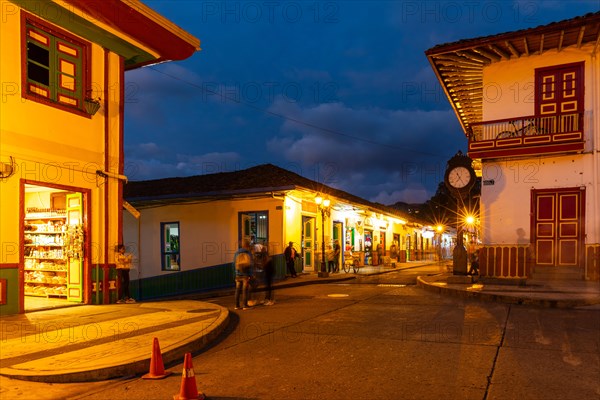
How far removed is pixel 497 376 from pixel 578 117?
12.6 m

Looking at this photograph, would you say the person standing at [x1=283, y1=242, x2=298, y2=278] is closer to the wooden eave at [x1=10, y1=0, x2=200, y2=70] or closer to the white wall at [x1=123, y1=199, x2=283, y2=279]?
the white wall at [x1=123, y1=199, x2=283, y2=279]

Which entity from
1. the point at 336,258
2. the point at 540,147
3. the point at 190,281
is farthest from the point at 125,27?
the point at 336,258

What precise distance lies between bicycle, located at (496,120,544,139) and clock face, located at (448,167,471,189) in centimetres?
273

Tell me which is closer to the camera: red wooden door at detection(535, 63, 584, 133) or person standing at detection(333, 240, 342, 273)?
red wooden door at detection(535, 63, 584, 133)

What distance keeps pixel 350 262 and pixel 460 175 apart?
34.7 feet

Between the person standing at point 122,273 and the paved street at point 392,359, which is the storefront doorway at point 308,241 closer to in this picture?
the person standing at point 122,273

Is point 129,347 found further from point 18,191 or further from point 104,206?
point 104,206

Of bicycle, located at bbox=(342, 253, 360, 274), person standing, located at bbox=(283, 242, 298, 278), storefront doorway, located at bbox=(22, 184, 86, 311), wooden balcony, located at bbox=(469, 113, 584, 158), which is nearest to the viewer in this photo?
storefront doorway, located at bbox=(22, 184, 86, 311)

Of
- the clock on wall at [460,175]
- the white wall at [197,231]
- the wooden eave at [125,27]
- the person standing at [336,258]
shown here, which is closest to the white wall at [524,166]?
the clock on wall at [460,175]

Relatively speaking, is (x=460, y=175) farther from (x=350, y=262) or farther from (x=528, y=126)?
(x=350, y=262)

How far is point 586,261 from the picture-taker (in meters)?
15.3

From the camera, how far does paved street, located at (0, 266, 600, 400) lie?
546 centimetres

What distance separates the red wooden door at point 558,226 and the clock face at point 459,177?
10.7 ft

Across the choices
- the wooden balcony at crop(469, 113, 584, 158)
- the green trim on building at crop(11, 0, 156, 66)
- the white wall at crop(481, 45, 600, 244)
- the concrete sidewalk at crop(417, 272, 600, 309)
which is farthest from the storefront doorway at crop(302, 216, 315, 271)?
the green trim on building at crop(11, 0, 156, 66)
